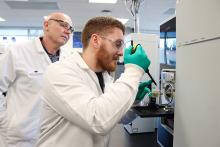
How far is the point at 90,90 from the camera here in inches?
40.5

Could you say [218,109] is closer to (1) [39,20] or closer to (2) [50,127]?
(2) [50,127]

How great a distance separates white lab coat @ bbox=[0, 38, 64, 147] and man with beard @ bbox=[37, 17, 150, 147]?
70cm

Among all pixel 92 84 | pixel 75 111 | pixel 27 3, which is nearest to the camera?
pixel 75 111

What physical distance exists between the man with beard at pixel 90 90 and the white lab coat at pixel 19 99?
697 mm

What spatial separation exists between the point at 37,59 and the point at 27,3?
370cm

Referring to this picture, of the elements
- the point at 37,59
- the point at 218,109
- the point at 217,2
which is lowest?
the point at 218,109

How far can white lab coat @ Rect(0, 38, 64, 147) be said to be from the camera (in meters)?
1.72

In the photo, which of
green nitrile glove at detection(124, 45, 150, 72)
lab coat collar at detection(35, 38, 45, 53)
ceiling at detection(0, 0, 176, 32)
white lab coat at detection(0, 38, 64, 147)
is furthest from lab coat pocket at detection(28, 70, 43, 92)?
ceiling at detection(0, 0, 176, 32)

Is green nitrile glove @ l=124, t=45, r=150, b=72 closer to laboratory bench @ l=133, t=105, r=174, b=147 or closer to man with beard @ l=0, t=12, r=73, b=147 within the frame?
laboratory bench @ l=133, t=105, r=174, b=147

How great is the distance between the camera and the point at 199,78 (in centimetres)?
124

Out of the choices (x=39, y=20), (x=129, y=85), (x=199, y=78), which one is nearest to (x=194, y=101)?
(x=199, y=78)

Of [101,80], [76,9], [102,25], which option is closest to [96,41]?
[102,25]

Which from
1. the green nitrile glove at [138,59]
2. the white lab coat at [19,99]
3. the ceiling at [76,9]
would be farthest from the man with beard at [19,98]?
the ceiling at [76,9]

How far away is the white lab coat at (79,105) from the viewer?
3.01 ft
